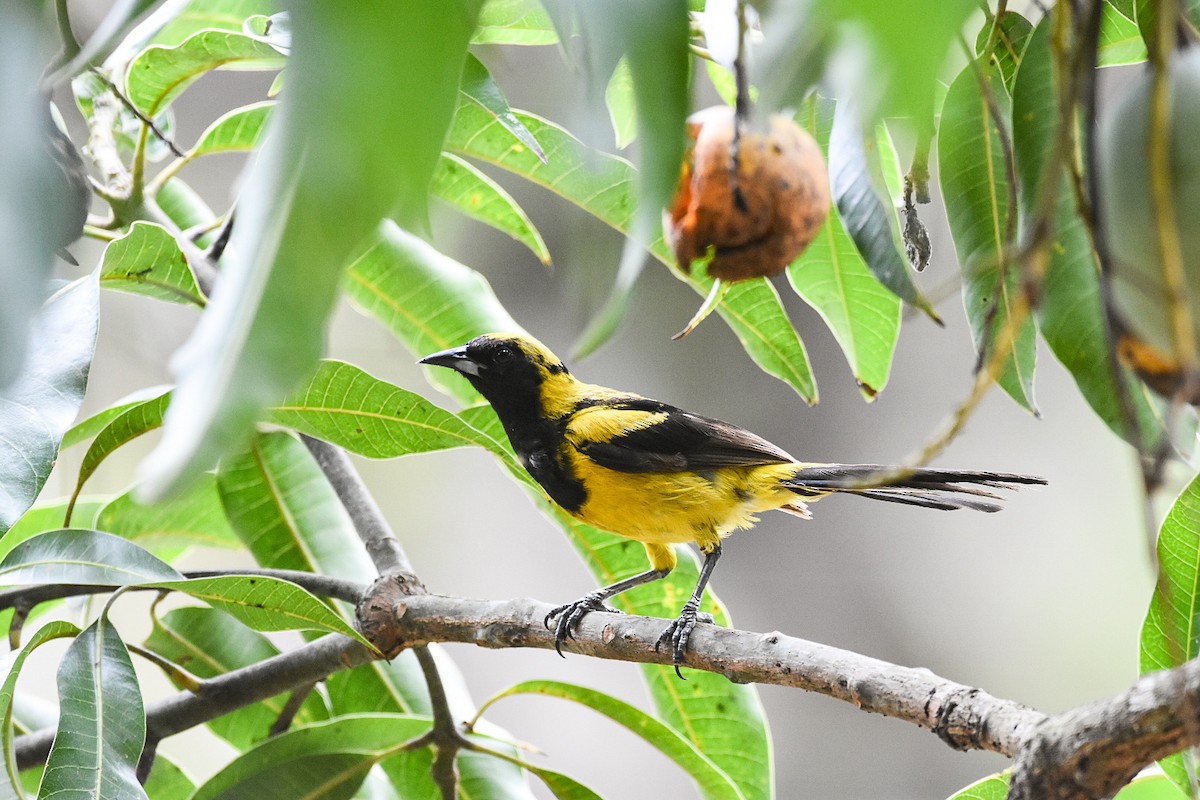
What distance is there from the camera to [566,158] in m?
1.37

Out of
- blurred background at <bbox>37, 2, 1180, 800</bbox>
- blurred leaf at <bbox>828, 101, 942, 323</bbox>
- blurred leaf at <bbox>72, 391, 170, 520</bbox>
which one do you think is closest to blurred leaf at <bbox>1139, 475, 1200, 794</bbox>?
blurred leaf at <bbox>828, 101, 942, 323</bbox>

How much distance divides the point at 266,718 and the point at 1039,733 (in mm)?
1208

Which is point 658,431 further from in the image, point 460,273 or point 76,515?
point 76,515

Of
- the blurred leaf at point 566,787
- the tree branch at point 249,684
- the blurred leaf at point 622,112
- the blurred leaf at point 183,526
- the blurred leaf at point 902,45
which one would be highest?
the blurred leaf at point 622,112

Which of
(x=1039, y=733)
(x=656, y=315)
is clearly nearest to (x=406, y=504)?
(x=656, y=315)

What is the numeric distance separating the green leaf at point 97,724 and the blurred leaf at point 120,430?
0.24 m

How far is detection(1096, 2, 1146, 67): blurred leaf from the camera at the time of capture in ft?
3.04

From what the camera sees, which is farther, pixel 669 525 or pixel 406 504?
pixel 406 504

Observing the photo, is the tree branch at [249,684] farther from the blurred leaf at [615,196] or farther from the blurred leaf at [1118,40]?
the blurred leaf at [1118,40]

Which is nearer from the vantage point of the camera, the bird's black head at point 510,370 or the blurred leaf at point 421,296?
the blurred leaf at point 421,296

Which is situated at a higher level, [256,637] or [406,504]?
[406,504]

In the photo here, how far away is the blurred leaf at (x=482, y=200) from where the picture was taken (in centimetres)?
144

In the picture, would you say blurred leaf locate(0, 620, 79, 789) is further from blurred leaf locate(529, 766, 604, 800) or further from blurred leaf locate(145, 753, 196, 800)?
blurred leaf locate(529, 766, 604, 800)

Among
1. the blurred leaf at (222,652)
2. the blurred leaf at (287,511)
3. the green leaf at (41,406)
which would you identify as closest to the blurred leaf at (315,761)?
the blurred leaf at (222,652)
